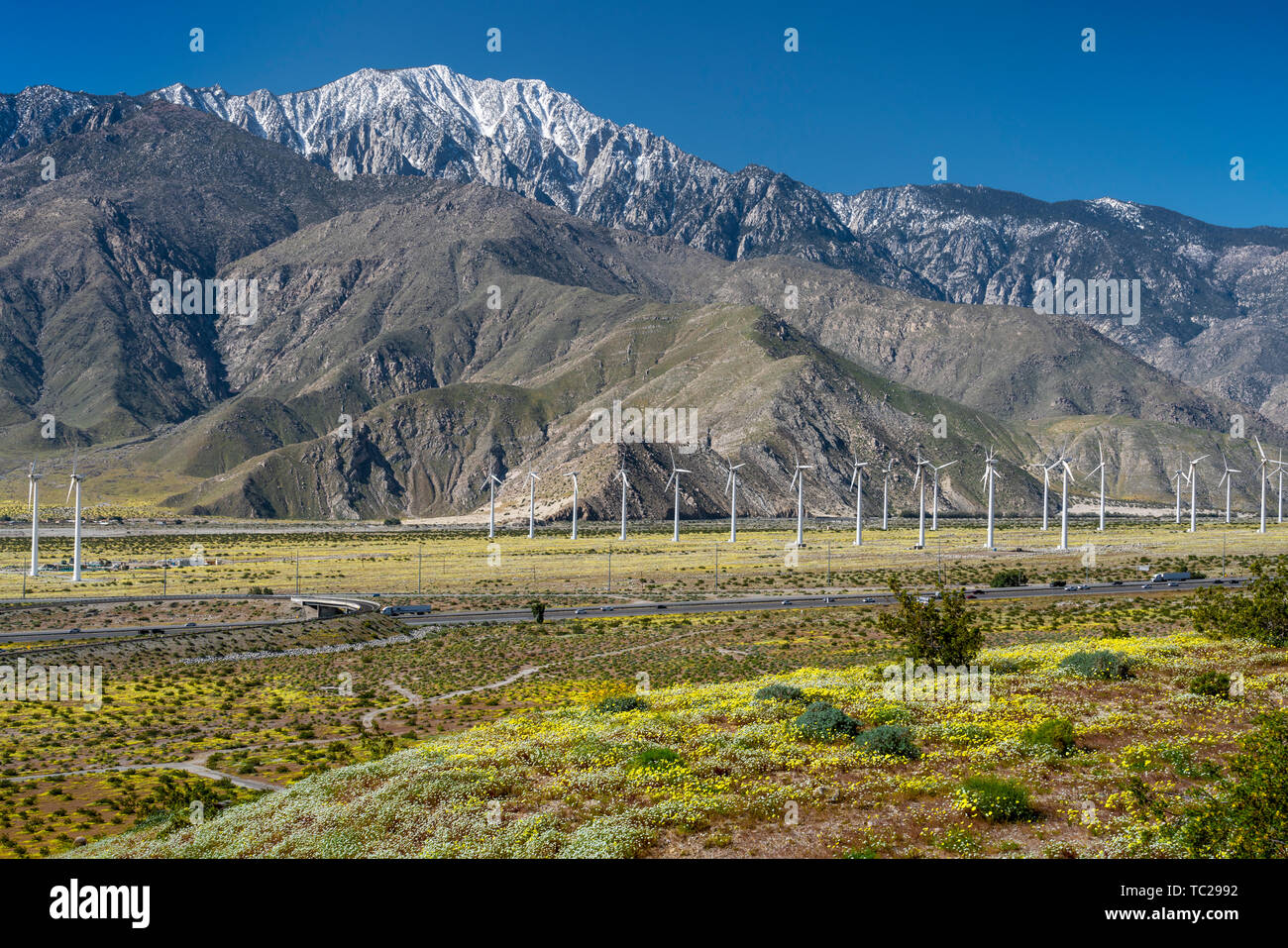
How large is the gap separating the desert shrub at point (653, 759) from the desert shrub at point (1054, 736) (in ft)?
27.3

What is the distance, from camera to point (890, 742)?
24391mm

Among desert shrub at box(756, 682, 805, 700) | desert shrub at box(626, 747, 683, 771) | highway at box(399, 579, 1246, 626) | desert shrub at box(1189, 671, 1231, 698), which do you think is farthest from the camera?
highway at box(399, 579, 1246, 626)

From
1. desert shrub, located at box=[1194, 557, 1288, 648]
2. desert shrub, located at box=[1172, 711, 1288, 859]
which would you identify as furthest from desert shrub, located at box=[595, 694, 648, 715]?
desert shrub, located at box=[1194, 557, 1288, 648]

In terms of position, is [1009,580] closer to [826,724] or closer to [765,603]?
[765,603]

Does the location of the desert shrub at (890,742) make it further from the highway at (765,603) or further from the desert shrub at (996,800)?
the highway at (765,603)

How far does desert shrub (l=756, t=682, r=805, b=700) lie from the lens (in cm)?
3228

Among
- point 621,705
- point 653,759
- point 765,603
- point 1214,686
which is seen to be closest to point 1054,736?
point 1214,686

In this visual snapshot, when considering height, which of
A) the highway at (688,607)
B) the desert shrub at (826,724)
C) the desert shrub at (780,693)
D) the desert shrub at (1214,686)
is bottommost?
the highway at (688,607)

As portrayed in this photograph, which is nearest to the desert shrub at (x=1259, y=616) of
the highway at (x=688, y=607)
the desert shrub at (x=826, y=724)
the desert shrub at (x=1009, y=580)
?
the desert shrub at (x=826, y=724)

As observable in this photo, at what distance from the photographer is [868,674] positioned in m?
39.1

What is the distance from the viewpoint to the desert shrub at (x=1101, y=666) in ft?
108

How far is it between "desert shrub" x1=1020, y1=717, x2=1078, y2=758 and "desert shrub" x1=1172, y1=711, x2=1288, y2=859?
5430 millimetres

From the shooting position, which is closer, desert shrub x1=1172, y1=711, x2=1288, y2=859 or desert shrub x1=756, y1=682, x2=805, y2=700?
desert shrub x1=1172, y1=711, x2=1288, y2=859

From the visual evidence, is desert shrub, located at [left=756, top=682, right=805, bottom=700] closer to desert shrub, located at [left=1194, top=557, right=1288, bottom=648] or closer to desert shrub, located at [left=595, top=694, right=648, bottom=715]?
desert shrub, located at [left=595, top=694, right=648, bottom=715]
